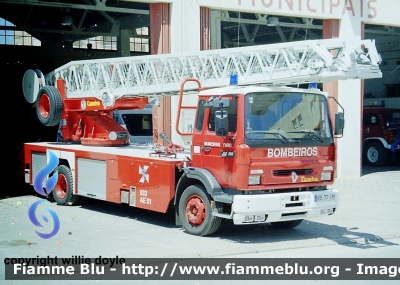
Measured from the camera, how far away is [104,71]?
1283 centimetres

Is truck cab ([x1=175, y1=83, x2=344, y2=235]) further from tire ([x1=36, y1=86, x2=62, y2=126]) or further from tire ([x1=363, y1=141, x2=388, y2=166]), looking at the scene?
tire ([x1=363, y1=141, x2=388, y2=166])

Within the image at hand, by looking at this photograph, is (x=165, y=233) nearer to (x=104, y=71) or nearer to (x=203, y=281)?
(x=203, y=281)

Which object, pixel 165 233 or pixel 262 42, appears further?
pixel 262 42

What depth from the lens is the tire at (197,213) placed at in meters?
9.02

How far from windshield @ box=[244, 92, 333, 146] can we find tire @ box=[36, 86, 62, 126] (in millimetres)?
6368

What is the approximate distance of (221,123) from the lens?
8500mm

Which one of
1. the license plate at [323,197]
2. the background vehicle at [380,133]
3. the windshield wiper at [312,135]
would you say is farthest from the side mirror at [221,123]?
the background vehicle at [380,133]

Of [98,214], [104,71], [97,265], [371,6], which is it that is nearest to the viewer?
[97,265]

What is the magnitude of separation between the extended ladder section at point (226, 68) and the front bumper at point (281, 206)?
5.93ft

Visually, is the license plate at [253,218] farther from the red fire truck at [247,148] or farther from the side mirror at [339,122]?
the side mirror at [339,122]

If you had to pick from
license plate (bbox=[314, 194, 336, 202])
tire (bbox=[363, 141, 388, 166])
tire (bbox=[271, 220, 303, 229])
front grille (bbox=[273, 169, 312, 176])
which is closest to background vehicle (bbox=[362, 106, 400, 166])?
tire (bbox=[363, 141, 388, 166])

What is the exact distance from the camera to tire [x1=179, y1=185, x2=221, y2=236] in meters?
9.02

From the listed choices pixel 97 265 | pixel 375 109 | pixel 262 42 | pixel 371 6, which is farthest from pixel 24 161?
pixel 262 42

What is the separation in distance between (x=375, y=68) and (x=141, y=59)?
194 inches
